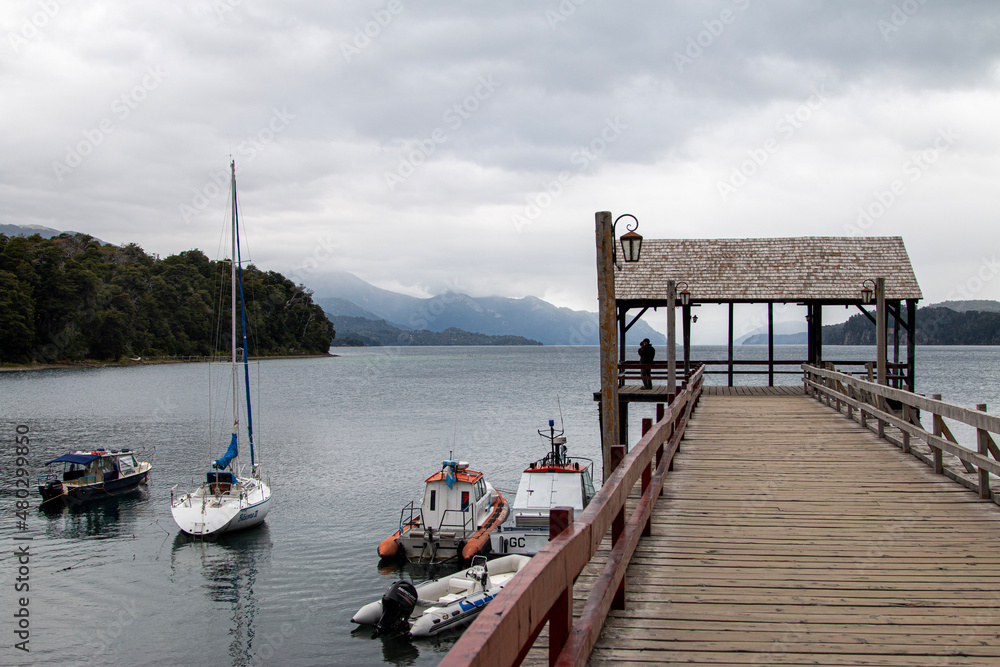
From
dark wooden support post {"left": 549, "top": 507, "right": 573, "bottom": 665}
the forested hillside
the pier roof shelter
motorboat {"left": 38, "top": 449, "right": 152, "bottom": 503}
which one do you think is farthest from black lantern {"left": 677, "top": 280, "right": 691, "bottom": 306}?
the forested hillside

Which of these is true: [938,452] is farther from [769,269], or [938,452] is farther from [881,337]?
[769,269]

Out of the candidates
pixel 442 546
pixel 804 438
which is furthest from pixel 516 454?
pixel 804 438

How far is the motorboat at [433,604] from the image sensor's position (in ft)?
52.4

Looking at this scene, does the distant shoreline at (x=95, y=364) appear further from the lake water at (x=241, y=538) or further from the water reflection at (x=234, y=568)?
the water reflection at (x=234, y=568)

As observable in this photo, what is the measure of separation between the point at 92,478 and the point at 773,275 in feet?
87.4

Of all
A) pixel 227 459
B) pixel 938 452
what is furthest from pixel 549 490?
pixel 938 452

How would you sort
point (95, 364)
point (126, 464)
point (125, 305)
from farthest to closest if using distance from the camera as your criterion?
1. point (125, 305)
2. point (95, 364)
3. point (126, 464)

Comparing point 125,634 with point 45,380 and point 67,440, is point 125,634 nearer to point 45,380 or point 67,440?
point 67,440

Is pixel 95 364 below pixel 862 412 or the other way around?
below

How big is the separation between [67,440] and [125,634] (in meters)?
29.4

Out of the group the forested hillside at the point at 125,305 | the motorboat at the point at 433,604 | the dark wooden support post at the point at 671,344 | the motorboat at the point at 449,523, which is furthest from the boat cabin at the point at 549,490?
the forested hillside at the point at 125,305

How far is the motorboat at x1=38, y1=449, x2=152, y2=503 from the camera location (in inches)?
1100

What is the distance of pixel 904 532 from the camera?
21.6 ft

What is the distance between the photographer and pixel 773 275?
2345 cm
